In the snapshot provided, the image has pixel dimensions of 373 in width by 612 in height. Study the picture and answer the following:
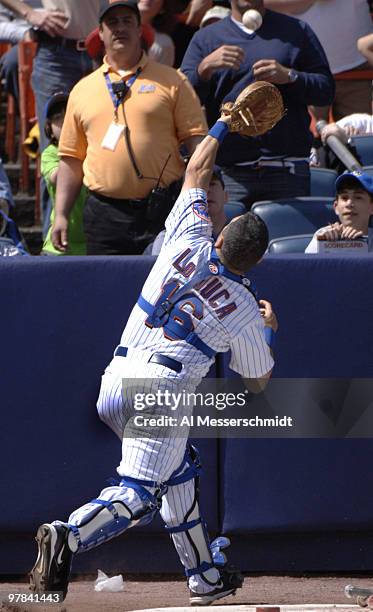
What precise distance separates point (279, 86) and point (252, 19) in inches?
19.3

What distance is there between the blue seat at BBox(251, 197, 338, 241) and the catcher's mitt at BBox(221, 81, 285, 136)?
1.71 m

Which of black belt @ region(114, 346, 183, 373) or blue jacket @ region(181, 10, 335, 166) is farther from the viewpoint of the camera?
blue jacket @ region(181, 10, 335, 166)

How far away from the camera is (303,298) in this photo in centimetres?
593

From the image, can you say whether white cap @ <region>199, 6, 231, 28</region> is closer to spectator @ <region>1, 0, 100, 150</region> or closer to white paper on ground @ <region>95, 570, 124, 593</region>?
spectator @ <region>1, 0, 100, 150</region>

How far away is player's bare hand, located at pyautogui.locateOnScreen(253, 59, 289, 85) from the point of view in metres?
7.31

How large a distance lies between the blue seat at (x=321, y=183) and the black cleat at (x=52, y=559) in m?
4.19

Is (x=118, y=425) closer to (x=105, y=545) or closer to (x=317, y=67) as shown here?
(x=105, y=545)

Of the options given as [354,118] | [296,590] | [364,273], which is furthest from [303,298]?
[354,118]

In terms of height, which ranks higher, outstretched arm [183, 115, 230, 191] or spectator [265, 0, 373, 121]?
outstretched arm [183, 115, 230, 191]

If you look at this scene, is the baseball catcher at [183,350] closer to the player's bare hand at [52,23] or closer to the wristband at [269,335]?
the wristband at [269,335]

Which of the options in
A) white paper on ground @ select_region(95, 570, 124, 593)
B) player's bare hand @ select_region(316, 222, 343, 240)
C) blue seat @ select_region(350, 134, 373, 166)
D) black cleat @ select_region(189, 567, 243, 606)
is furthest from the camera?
blue seat @ select_region(350, 134, 373, 166)

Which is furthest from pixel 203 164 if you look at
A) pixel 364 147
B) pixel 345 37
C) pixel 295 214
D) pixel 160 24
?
pixel 345 37

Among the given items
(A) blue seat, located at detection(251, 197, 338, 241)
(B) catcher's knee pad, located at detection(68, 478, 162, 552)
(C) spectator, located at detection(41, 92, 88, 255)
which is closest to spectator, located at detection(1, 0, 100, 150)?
(C) spectator, located at detection(41, 92, 88, 255)

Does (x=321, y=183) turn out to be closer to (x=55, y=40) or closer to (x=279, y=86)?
(x=279, y=86)
